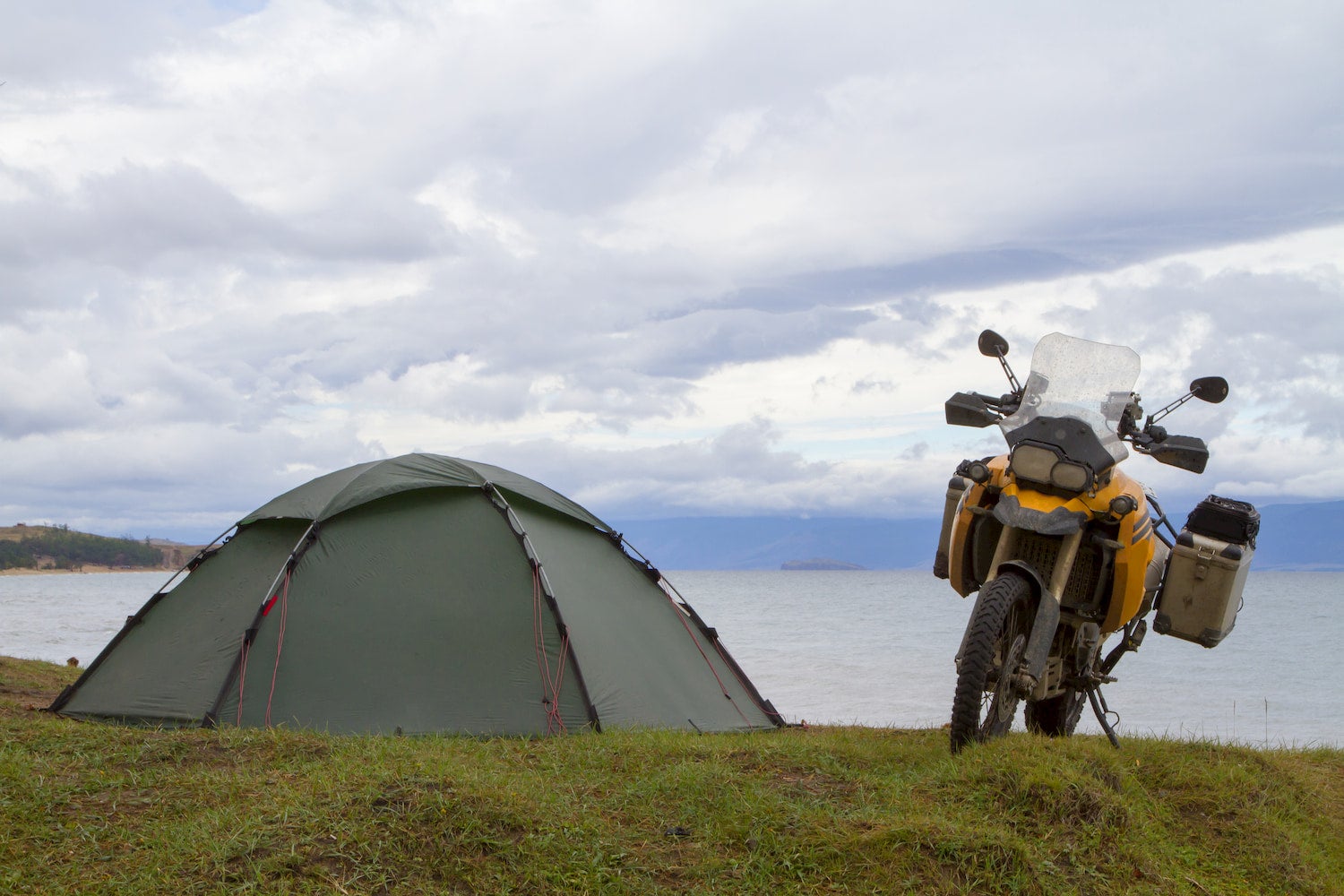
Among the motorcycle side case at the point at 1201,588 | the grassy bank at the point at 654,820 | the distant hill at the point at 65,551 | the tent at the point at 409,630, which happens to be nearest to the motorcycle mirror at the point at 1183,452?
the motorcycle side case at the point at 1201,588

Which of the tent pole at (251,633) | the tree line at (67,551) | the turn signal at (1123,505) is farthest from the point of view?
the tree line at (67,551)

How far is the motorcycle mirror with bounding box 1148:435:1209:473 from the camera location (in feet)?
19.8

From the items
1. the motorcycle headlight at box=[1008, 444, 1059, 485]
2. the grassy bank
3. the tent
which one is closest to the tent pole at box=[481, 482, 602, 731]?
the tent

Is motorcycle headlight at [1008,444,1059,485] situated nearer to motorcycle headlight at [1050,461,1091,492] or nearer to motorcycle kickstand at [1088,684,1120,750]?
motorcycle headlight at [1050,461,1091,492]

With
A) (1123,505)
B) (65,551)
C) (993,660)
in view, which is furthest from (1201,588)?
(65,551)

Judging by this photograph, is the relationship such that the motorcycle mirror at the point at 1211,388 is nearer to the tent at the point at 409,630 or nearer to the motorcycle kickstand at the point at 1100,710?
the motorcycle kickstand at the point at 1100,710

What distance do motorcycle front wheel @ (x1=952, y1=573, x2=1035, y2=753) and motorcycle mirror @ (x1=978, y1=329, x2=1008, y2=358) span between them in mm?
1611

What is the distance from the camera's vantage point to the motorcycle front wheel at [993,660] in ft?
17.0

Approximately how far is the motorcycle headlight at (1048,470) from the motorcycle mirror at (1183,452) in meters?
0.76

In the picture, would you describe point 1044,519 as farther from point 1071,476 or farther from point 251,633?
point 251,633

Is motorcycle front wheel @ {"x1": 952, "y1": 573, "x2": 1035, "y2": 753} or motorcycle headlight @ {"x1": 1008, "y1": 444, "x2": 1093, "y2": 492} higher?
motorcycle headlight @ {"x1": 1008, "y1": 444, "x2": 1093, "y2": 492}

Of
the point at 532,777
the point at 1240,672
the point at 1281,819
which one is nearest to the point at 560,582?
the point at 532,777

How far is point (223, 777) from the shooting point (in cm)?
502

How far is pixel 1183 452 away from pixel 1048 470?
3.08ft
